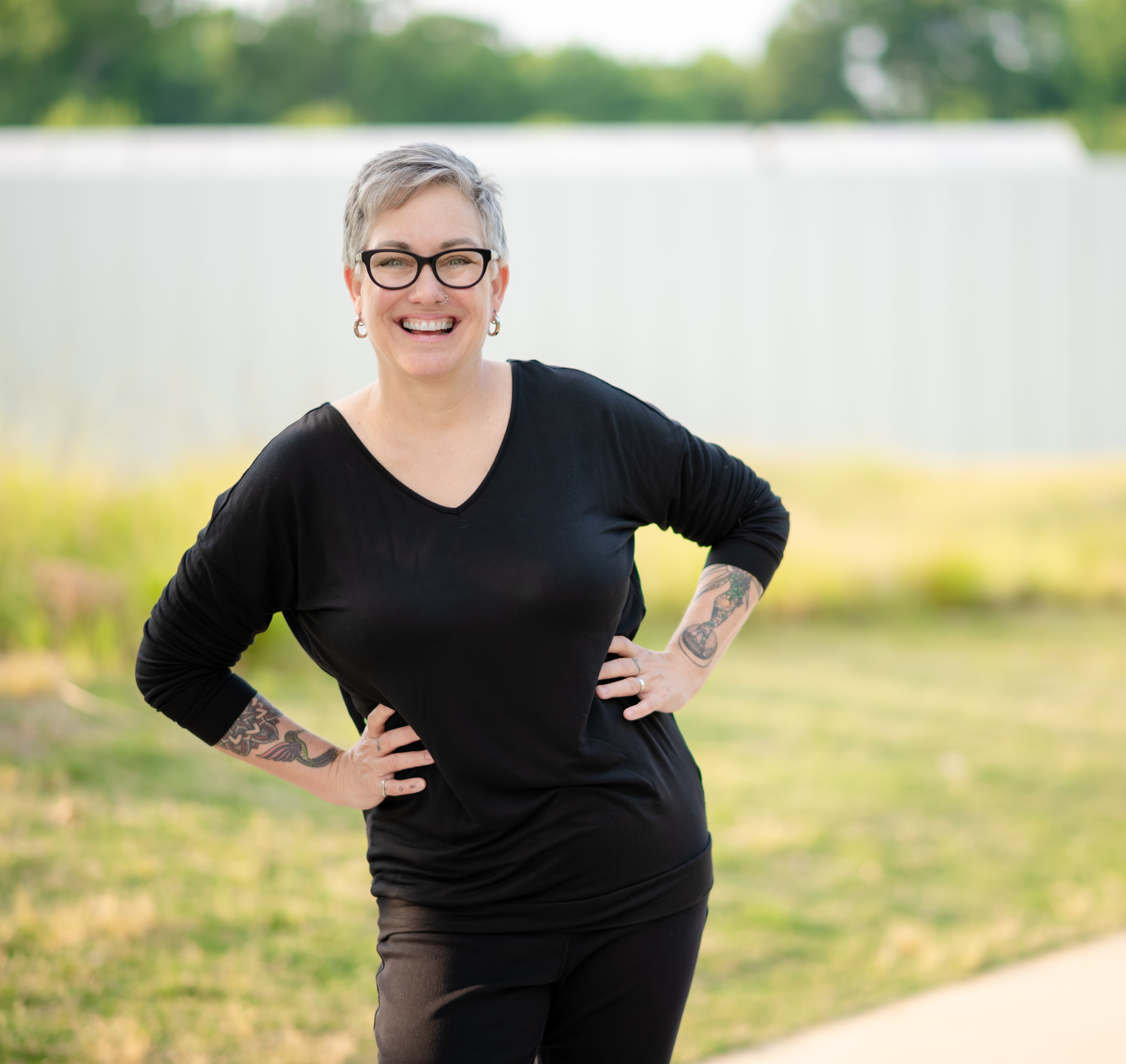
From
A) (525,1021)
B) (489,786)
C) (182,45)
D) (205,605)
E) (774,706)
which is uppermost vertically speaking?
(182,45)

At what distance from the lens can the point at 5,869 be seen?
3.99 meters

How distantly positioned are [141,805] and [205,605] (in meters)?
3.40

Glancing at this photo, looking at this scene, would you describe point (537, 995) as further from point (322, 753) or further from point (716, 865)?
point (716, 865)

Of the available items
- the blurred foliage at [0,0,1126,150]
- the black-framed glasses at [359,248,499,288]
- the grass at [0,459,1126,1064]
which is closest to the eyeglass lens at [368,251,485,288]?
the black-framed glasses at [359,248,499,288]

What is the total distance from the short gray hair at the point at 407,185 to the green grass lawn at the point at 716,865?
2.35 meters

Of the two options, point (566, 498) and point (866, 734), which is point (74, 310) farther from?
point (566, 498)

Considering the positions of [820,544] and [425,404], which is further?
[820,544]

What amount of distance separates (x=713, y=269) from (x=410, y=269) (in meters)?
8.20

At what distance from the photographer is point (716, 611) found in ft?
6.64

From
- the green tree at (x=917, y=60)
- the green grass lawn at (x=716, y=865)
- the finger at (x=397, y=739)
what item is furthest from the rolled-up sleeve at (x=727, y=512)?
the green tree at (x=917, y=60)

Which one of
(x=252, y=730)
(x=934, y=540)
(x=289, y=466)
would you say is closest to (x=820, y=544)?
(x=934, y=540)

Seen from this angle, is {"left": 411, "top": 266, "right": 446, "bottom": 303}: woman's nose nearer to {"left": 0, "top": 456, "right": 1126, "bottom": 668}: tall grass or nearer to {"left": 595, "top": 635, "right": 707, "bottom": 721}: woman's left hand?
{"left": 595, "top": 635, "right": 707, "bottom": 721}: woman's left hand

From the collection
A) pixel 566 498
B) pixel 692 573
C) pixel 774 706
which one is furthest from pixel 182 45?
pixel 566 498

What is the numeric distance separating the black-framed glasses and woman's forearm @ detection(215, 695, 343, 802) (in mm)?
691
